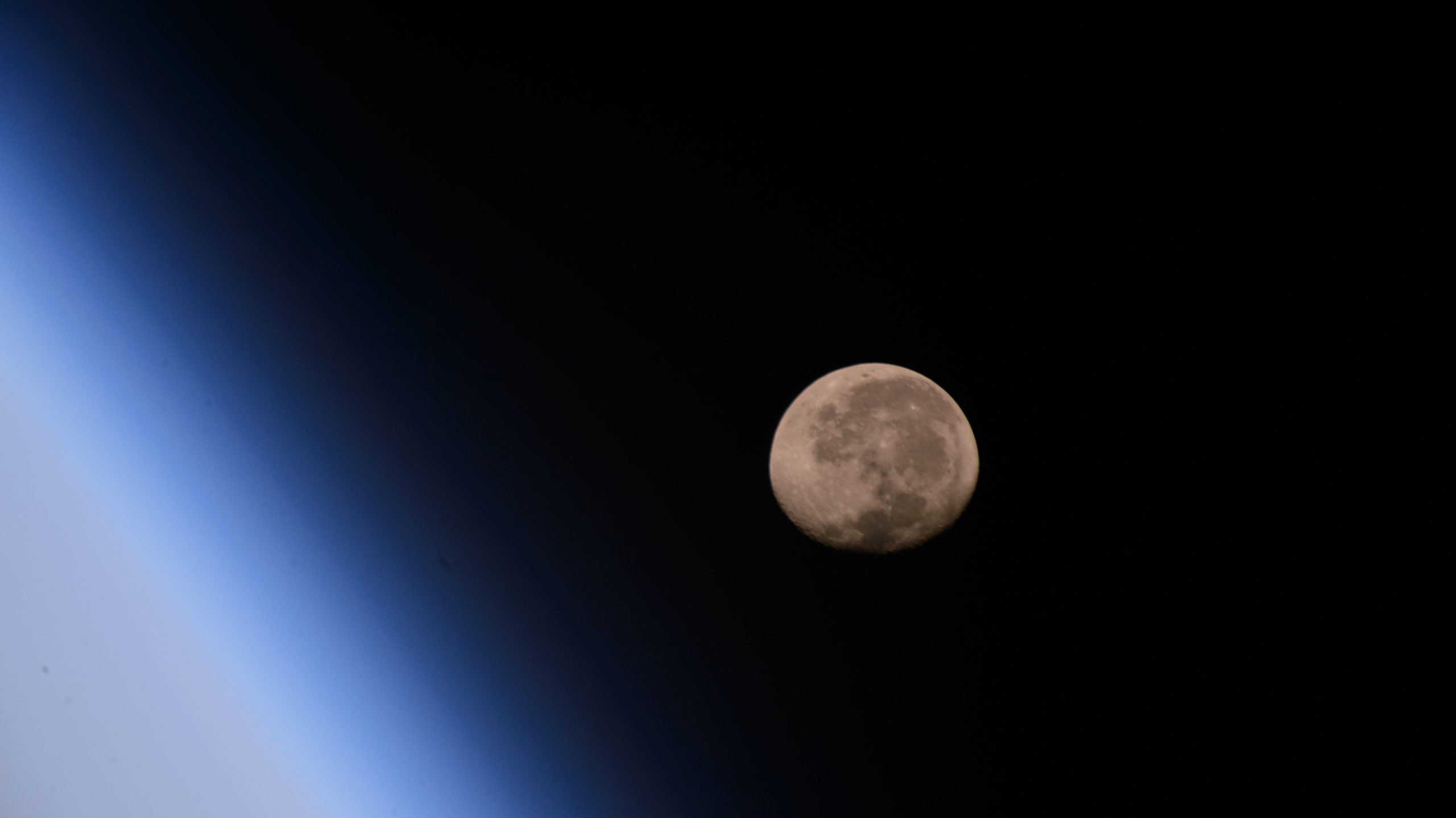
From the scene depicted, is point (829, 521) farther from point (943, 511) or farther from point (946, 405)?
point (946, 405)

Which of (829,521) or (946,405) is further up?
(946,405)

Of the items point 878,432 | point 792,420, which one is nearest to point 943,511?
point 878,432

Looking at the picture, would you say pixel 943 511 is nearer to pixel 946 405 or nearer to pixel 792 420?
pixel 946 405

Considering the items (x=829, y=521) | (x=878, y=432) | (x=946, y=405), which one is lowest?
(x=829, y=521)

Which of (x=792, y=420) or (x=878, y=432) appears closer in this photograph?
(x=878, y=432)

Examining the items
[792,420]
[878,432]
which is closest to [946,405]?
[878,432]

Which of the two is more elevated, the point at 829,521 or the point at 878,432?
the point at 878,432
